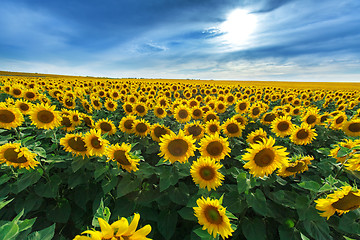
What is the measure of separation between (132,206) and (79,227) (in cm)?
126

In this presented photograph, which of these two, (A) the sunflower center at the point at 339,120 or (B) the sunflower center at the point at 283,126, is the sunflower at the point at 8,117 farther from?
(A) the sunflower center at the point at 339,120

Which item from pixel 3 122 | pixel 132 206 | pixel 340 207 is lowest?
pixel 132 206

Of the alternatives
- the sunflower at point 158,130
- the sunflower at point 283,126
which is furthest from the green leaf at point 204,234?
the sunflower at point 283,126

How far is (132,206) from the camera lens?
3.33m

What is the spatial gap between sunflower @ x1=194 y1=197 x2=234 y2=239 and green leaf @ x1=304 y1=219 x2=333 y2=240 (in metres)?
1.44

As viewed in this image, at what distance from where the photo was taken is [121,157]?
3.18 meters

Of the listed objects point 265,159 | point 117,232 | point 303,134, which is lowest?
point 303,134

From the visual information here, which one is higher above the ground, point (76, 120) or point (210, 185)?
point (76, 120)

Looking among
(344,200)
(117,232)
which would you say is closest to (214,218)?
(117,232)

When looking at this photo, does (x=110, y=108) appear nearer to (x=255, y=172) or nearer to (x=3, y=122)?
(x=3, y=122)

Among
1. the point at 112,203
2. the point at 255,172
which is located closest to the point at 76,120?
the point at 112,203

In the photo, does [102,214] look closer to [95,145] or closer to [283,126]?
[95,145]

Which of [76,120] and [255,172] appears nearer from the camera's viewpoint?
[255,172]

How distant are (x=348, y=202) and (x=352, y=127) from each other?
4.52 m
